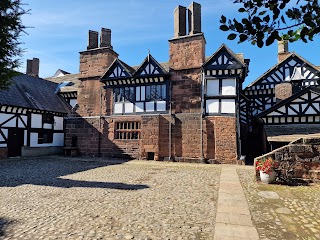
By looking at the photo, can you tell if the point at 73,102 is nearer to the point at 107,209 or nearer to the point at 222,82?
the point at 222,82

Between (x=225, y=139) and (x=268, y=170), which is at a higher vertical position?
(x=225, y=139)

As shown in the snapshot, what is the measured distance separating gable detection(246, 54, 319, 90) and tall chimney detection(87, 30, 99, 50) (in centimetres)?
1409

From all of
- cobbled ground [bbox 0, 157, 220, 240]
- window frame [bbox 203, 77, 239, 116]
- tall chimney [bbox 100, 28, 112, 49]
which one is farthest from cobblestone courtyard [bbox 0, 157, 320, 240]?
tall chimney [bbox 100, 28, 112, 49]

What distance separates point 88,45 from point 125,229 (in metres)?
19.2

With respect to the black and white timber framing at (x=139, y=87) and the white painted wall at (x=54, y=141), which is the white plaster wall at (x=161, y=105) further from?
the white painted wall at (x=54, y=141)

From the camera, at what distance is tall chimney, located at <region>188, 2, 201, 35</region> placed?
16625 millimetres

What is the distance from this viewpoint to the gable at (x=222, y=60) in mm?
15211

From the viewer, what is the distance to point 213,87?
15797mm

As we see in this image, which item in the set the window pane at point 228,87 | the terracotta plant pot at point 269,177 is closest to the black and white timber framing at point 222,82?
the window pane at point 228,87

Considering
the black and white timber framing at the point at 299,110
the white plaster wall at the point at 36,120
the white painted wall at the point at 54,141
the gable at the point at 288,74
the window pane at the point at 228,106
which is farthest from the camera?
the white plaster wall at the point at 36,120

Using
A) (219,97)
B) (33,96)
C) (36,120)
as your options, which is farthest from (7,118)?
(219,97)

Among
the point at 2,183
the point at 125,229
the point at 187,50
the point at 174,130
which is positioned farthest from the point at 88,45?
the point at 125,229

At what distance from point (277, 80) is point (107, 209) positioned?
A: 19.0 meters

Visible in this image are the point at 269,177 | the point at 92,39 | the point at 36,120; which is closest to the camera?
the point at 269,177
